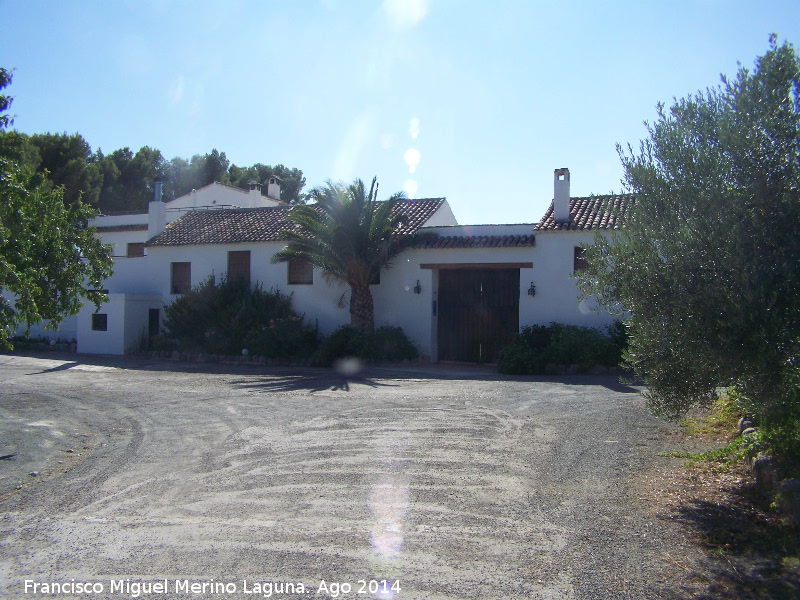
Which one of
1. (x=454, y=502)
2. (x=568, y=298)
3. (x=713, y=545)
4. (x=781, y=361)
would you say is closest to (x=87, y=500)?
(x=454, y=502)

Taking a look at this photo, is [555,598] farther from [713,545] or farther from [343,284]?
[343,284]

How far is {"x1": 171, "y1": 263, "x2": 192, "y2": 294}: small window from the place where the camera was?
25.2 meters

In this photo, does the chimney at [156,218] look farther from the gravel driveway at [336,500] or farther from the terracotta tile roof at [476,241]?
the gravel driveway at [336,500]

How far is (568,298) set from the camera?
63.0 feet

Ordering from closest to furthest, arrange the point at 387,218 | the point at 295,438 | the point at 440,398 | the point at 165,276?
the point at 295,438 → the point at 440,398 → the point at 387,218 → the point at 165,276

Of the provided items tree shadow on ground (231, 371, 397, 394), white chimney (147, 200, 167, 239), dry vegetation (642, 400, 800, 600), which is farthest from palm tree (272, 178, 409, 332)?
dry vegetation (642, 400, 800, 600)

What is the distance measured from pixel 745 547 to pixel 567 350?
41.3 feet

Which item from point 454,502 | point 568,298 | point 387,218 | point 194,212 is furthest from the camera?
point 194,212

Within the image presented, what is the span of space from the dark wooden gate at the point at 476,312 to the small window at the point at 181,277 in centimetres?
998

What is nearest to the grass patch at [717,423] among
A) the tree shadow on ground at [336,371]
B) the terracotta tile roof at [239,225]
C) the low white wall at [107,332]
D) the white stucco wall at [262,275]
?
the tree shadow on ground at [336,371]

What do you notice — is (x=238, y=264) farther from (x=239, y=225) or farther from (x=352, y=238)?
(x=352, y=238)

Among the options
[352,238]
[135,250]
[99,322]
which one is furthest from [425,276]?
[135,250]

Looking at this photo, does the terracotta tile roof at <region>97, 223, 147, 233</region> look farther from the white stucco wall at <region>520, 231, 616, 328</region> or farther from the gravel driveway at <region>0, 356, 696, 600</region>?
the gravel driveway at <region>0, 356, 696, 600</region>

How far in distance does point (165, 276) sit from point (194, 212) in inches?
175
